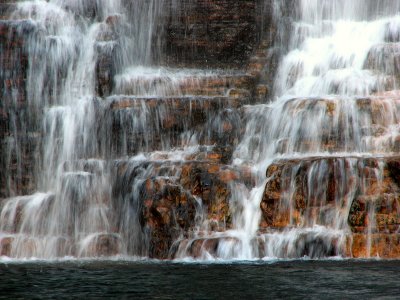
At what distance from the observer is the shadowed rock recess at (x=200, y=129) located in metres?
22.6

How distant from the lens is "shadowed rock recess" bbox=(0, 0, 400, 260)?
2264cm

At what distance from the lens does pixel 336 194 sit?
22656 millimetres

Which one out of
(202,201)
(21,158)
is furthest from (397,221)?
(21,158)

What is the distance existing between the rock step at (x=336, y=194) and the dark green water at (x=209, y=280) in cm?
222

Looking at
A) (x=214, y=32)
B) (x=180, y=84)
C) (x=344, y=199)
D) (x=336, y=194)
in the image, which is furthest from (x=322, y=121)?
(x=214, y=32)

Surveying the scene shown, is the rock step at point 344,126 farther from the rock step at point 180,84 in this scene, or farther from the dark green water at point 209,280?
the dark green water at point 209,280

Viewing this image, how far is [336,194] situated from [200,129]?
7890 millimetres

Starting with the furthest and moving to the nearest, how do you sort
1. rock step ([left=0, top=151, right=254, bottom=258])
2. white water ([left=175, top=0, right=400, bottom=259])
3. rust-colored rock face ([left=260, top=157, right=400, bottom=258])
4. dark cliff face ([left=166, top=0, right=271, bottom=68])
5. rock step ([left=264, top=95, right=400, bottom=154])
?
dark cliff face ([left=166, top=0, right=271, bottom=68])
rock step ([left=264, top=95, right=400, bottom=154])
rock step ([left=0, top=151, right=254, bottom=258])
white water ([left=175, top=0, right=400, bottom=259])
rust-colored rock face ([left=260, top=157, right=400, bottom=258])

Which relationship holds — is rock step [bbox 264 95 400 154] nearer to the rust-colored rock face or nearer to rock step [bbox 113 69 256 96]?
the rust-colored rock face

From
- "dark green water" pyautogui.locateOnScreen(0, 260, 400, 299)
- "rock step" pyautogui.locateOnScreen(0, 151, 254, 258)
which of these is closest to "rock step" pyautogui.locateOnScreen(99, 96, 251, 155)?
"rock step" pyautogui.locateOnScreen(0, 151, 254, 258)

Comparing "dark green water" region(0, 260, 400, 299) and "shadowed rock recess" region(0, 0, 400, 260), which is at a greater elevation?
"shadowed rock recess" region(0, 0, 400, 260)

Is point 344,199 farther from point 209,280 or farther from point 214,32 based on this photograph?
point 214,32

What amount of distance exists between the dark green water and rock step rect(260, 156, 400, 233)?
2.22 m

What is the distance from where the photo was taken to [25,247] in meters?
25.5
